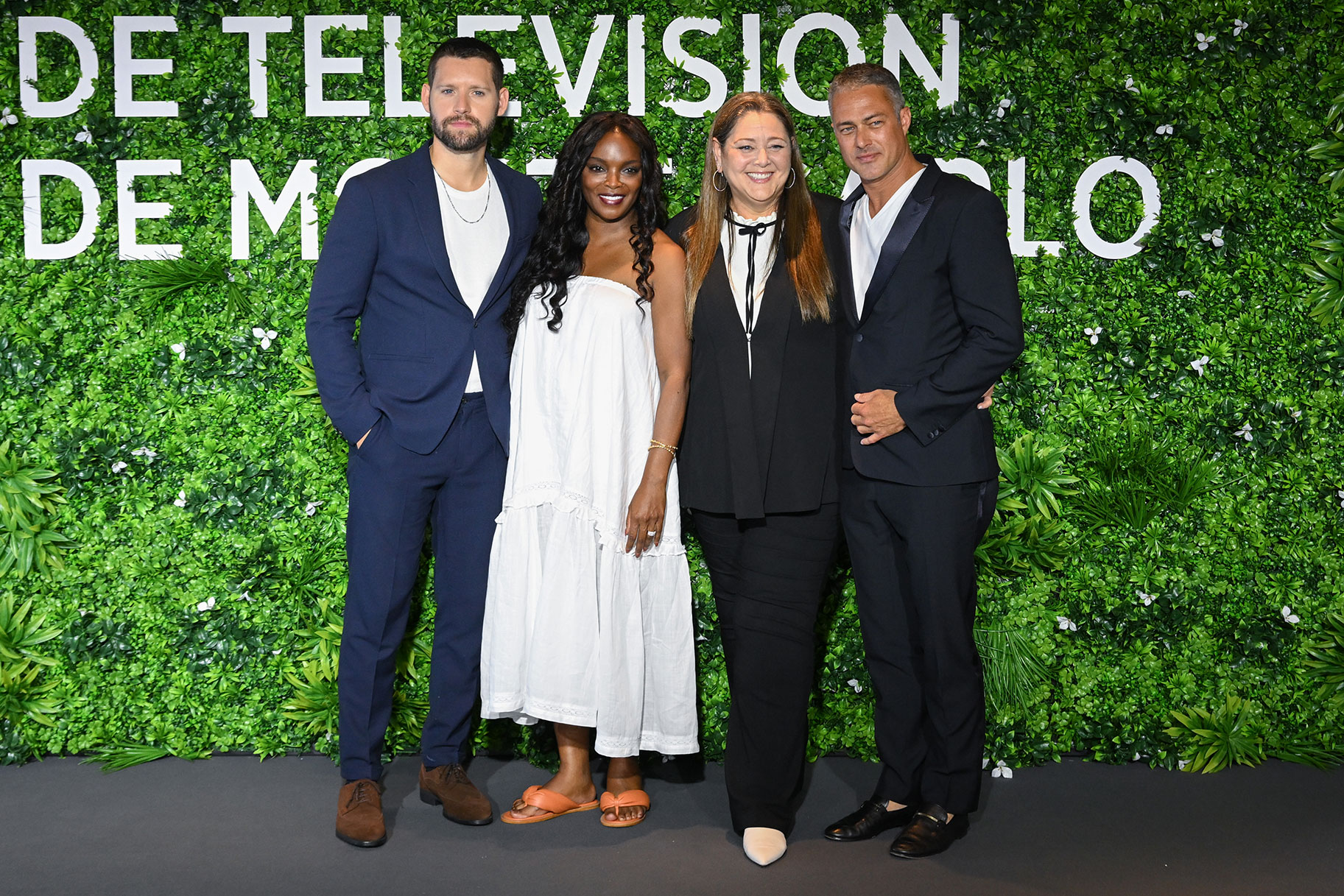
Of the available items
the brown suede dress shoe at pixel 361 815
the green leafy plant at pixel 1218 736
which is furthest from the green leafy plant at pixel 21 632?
the green leafy plant at pixel 1218 736

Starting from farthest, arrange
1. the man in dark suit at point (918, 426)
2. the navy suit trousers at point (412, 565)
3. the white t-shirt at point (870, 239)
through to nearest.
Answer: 1. the navy suit trousers at point (412, 565)
2. the white t-shirt at point (870, 239)
3. the man in dark suit at point (918, 426)

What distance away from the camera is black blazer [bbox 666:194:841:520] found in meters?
2.96

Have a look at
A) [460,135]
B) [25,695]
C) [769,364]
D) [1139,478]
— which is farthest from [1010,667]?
[25,695]

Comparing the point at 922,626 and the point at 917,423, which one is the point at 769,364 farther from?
the point at 922,626

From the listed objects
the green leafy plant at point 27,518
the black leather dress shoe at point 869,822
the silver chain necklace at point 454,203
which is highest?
the silver chain necklace at point 454,203

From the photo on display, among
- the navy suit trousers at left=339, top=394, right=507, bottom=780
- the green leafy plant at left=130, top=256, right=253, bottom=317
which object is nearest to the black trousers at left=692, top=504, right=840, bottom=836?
the navy suit trousers at left=339, top=394, right=507, bottom=780

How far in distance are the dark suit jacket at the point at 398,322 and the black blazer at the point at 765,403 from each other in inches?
23.9

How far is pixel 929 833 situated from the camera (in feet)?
9.87

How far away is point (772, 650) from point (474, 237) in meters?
1.41

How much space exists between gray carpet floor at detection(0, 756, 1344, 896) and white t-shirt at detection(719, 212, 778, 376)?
1.31 meters

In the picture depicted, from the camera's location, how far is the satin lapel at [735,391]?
295 cm

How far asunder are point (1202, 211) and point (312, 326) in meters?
2.78

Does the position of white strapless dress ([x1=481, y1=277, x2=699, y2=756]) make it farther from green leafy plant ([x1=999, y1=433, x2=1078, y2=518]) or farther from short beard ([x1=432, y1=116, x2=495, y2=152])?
green leafy plant ([x1=999, y1=433, x2=1078, y2=518])

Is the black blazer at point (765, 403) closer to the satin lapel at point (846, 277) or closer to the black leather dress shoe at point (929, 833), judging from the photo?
the satin lapel at point (846, 277)
